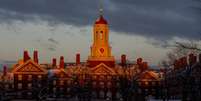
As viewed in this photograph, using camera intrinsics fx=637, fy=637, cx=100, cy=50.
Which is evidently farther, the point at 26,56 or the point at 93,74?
the point at 93,74

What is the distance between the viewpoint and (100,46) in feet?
470

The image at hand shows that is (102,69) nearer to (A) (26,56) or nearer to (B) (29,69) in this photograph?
(B) (29,69)

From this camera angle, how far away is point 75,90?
117938 millimetres

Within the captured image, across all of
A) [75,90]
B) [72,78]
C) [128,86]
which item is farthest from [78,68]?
[128,86]

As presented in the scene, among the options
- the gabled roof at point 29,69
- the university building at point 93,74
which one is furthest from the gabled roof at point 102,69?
the gabled roof at point 29,69

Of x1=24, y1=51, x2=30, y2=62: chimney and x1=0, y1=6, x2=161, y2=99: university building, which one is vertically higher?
x1=24, y1=51, x2=30, y2=62: chimney

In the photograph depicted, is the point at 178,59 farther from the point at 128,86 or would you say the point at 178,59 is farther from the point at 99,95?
the point at 99,95

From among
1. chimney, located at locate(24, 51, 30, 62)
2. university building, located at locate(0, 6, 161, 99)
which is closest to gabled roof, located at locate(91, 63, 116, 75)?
university building, located at locate(0, 6, 161, 99)

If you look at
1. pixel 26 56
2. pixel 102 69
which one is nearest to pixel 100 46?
pixel 102 69

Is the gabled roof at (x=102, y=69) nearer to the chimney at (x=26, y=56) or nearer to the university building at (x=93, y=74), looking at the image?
the university building at (x=93, y=74)

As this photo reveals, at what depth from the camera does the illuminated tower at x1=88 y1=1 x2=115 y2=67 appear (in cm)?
14050

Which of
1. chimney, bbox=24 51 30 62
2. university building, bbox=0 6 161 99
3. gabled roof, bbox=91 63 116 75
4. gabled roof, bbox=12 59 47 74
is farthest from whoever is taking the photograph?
gabled roof, bbox=91 63 116 75

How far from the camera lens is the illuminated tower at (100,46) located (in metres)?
140

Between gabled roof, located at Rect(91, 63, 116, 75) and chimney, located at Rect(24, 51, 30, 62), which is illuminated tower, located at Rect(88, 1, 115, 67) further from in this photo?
chimney, located at Rect(24, 51, 30, 62)
